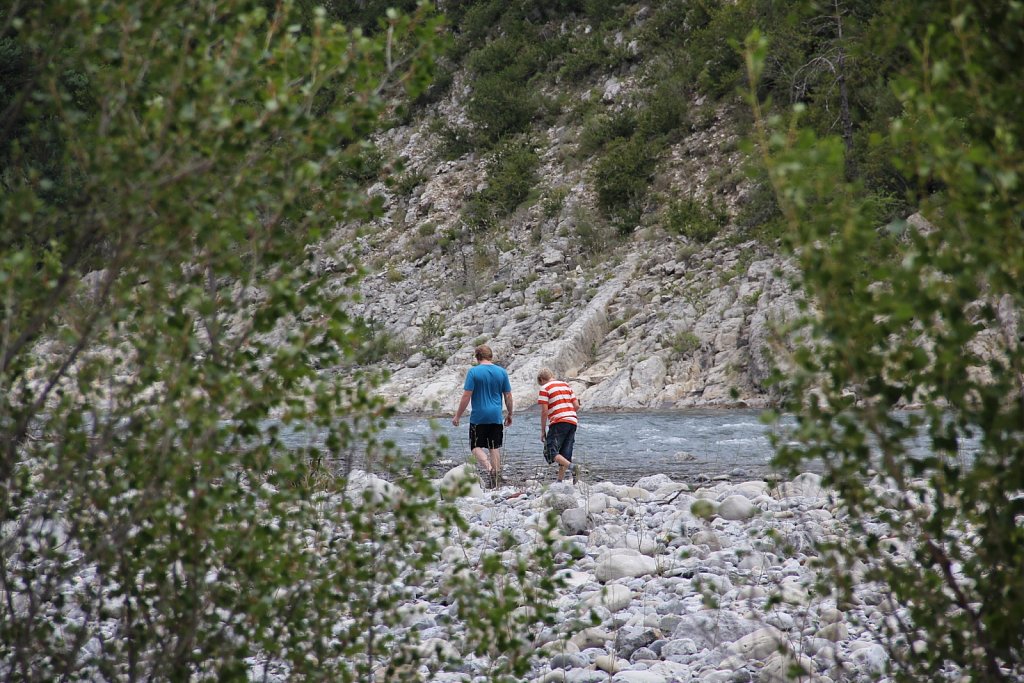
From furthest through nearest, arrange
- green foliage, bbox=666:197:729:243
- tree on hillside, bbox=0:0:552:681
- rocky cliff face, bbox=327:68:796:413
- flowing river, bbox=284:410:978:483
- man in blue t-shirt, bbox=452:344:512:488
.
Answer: green foliage, bbox=666:197:729:243, rocky cliff face, bbox=327:68:796:413, flowing river, bbox=284:410:978:483, man in blue t-shirt, bbox=452:344:512:488, tree on hillside, bbox=0:0:552:681

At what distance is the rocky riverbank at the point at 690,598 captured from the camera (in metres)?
3.97

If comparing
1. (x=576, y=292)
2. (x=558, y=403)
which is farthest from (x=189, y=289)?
(x=576, y=292)

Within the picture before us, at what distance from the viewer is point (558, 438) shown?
10008 mm

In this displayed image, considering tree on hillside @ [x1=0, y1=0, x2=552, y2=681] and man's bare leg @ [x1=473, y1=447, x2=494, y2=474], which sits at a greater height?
tree on hillside @ [x1=0, y1=0, x2=552, y2=681]

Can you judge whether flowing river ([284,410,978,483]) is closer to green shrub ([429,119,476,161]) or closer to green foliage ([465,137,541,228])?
green foliage ([465,137,541,228])

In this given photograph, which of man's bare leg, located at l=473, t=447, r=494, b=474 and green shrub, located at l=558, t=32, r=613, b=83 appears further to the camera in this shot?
green shrub, located at l=558, t=32, r=613, b=83

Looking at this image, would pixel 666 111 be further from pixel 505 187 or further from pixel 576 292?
pixel 576 292

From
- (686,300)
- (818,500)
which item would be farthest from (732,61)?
(818,500)

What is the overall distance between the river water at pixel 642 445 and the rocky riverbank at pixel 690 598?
1.90 metres

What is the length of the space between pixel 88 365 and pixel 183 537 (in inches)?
22.8

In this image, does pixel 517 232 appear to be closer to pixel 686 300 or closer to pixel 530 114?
pixel 530 114

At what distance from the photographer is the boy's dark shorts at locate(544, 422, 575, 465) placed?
32.7 ft

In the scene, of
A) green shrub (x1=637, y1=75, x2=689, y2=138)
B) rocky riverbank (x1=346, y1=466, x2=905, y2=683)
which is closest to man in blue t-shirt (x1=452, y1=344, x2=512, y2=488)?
rocky riverbank (x1=346, y1=466, x2=905, y2=683)

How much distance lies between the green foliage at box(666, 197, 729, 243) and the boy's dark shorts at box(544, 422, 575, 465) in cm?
1516
